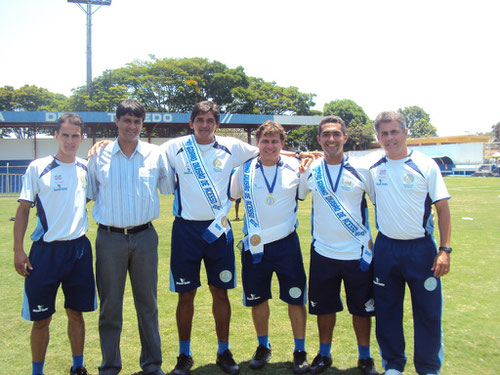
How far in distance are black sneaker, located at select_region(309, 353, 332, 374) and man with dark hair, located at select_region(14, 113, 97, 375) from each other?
1.98 m

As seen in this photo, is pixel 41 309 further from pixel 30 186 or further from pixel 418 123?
pixel 418 123

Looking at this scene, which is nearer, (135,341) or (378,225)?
(378,225)

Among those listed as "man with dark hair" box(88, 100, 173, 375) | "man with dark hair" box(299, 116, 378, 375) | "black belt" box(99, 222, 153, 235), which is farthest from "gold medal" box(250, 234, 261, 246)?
"black belt" box(99, 222, 153, 235)

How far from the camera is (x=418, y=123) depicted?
7975 centimetres

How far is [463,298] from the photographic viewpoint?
510cm

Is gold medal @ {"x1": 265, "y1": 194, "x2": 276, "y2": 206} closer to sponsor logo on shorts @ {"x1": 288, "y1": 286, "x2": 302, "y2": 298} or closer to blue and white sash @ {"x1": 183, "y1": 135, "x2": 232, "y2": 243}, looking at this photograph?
blue and white sash @ {"x1": 183, "y1": 135, "x2": 232, "y2": 243}

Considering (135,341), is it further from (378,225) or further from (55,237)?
(378,225)

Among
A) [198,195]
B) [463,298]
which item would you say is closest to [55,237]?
[198,195]

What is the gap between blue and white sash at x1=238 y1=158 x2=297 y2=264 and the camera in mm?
3631

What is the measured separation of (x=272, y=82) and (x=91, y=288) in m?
45.2

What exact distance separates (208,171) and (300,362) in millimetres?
1903

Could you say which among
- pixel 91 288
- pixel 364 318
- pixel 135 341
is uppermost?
pixel 91 288

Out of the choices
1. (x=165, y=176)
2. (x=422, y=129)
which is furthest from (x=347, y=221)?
(x=422, y=129)

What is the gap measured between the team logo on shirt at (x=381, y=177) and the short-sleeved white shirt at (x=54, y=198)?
255 cm
